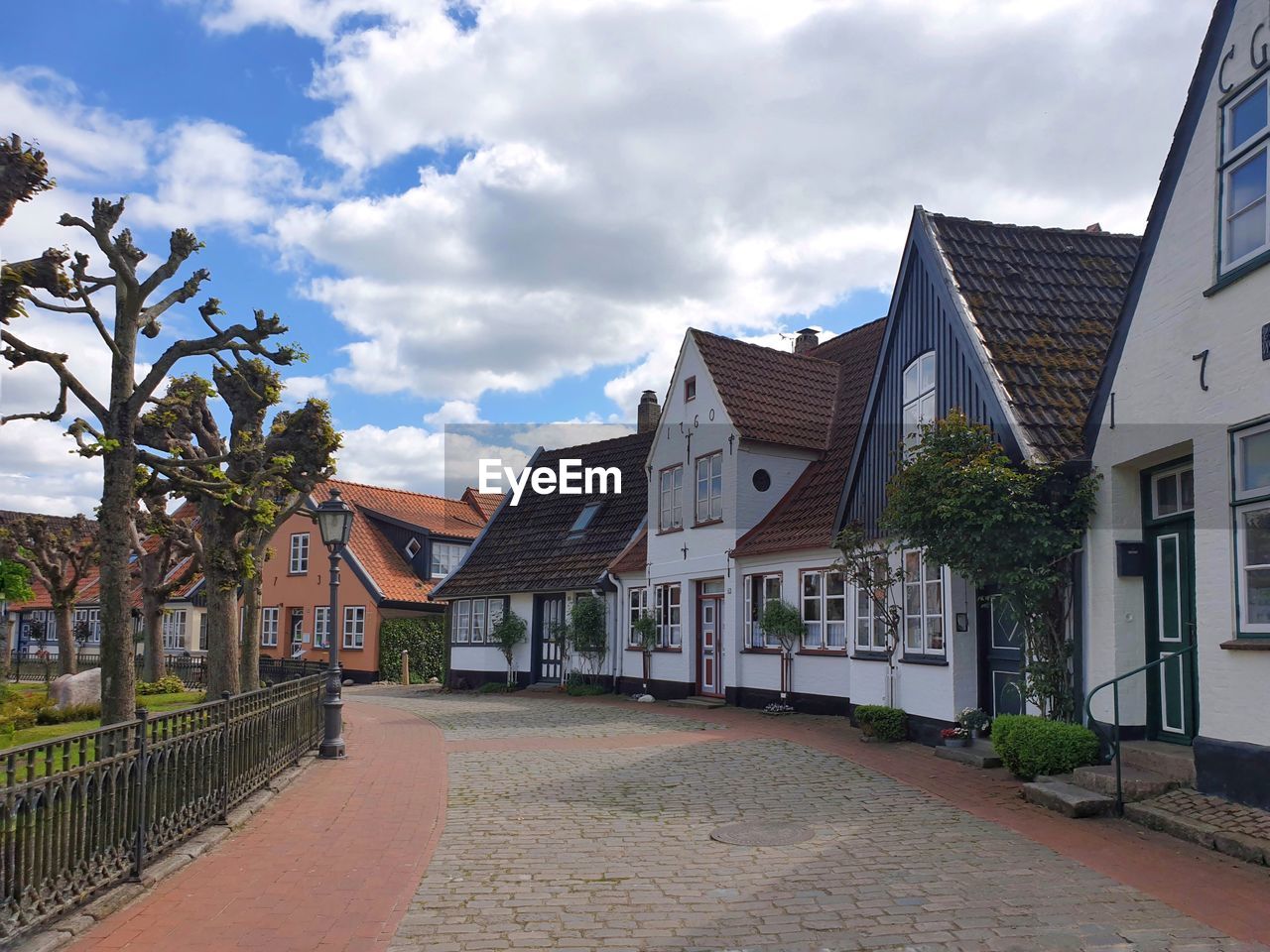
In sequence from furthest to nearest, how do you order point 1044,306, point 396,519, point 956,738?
point 396,519 → point 1044,306 → point 956,738

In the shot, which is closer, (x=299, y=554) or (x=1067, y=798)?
(x=1067, y=798)

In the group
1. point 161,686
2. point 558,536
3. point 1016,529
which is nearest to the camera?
point 1016,529

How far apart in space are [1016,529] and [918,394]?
4.44 meters

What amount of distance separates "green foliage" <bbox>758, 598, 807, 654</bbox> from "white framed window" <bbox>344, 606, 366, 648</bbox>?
780 inches

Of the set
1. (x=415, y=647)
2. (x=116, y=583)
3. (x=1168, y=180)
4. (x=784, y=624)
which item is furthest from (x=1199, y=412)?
(x=415, y=647)

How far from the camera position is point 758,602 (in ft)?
71.4

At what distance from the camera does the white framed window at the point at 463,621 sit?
1272 inches

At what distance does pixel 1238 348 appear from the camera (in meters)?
9.11

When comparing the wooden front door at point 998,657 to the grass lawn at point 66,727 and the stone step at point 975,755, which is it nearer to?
the stone step at point 975,755

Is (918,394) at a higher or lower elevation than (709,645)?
higher

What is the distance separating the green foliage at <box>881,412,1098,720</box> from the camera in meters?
11.3

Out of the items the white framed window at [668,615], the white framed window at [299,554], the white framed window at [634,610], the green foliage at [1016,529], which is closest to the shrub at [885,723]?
the green foliage at [1016,529]

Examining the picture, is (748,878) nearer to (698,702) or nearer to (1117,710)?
(1117,710)

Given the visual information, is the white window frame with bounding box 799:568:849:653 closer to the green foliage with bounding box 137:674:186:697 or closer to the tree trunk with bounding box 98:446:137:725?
the tree trunk with bounding box 98:446:137:725
